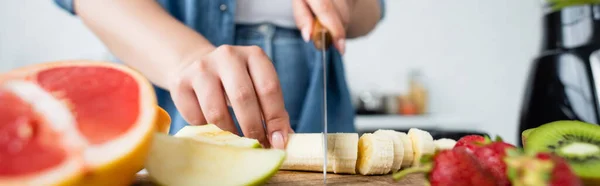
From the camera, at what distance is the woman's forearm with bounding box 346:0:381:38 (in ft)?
3.39

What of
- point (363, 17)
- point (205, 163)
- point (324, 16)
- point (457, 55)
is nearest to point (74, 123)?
point (205, 163)

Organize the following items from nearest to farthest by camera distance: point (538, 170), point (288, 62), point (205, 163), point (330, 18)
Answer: point (538, 170), point (205, 163), point (330, 18), point (288, 62)

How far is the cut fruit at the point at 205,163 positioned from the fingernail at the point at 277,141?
0.17m

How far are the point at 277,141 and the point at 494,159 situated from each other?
31 centimetres

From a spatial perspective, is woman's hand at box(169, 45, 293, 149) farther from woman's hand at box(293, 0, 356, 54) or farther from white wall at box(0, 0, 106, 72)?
white wall at box(0, 0, 106, 72)

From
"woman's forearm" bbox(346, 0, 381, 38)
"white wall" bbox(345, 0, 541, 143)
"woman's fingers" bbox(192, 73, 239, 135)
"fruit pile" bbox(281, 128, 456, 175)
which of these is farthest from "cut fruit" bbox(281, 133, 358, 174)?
"white wall" bbox(345, 0, 541, 143)

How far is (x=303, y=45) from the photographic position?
41.9 inches

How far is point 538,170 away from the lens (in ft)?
0.97

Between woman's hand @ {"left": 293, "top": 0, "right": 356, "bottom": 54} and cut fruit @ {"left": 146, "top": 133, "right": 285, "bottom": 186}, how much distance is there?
38 centimetres

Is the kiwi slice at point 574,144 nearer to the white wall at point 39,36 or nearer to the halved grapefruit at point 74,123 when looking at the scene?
the halved grapefruit at point 74,123

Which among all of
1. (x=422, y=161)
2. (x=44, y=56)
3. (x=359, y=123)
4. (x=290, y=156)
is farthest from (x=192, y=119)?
(x=44, y=56)

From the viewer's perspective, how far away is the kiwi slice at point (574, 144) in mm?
434

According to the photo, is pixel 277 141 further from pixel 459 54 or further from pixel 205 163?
pixel 459 54

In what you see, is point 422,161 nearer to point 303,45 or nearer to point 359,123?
point 303,45
